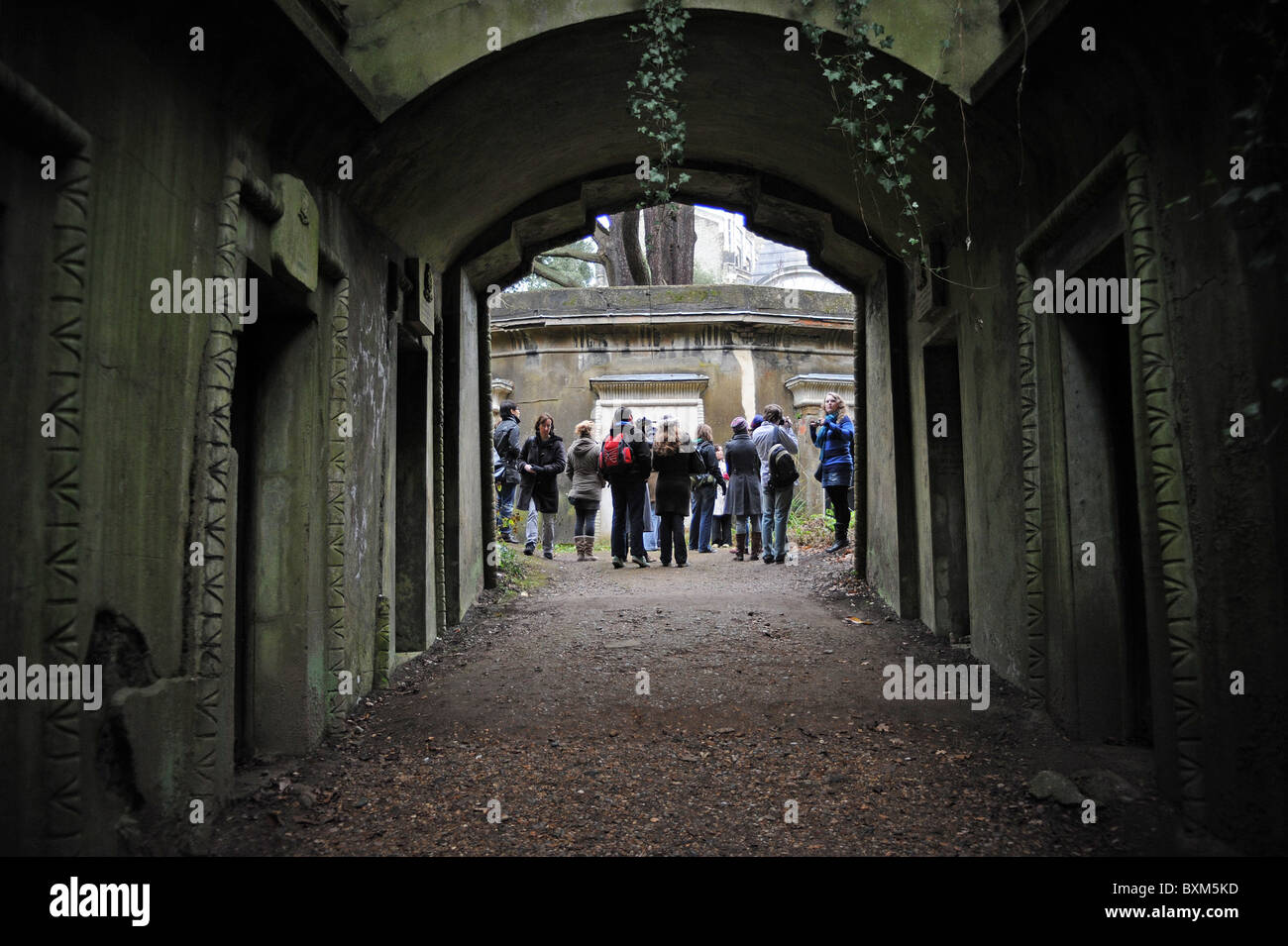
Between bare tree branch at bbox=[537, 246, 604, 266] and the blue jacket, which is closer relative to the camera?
the blue jacket

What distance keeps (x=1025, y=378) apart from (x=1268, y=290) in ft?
6.32

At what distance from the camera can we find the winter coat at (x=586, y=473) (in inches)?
490

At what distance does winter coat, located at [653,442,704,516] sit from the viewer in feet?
39.0

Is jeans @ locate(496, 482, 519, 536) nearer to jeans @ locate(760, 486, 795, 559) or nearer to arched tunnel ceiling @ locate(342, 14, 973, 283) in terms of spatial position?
jeans @ locate(760, 486, 795, 559)

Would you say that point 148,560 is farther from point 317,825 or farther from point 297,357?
point 297,357

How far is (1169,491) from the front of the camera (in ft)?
11.6

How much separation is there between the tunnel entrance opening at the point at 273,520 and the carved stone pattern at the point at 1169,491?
158 inches

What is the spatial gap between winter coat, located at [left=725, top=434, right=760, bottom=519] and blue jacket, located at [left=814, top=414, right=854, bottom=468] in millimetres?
1156

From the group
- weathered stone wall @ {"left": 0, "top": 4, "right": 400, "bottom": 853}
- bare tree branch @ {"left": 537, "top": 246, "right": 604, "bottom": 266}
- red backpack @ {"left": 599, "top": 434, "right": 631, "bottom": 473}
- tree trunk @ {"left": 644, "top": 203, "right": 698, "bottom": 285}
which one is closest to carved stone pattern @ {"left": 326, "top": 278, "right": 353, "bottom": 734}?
weathered stone wall @ {"left": 0, "top": 4, "right": 400, "bottom": 853}

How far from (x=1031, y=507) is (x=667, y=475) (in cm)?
725

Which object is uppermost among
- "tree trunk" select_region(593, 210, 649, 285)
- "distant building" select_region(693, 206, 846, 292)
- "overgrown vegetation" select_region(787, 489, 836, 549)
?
"distant building" select_region(693, 206, 846, 292)

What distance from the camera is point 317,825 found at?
3.97m

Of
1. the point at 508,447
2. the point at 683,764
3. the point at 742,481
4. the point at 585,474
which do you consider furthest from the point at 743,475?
the point at 683,764
